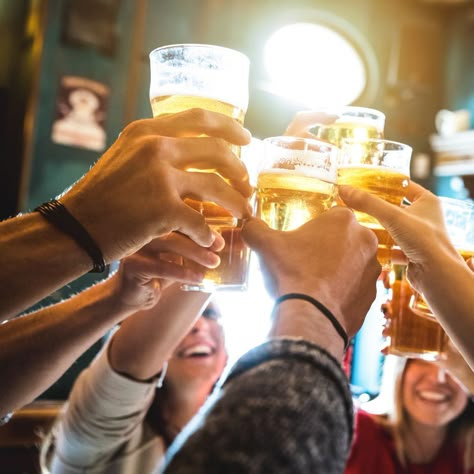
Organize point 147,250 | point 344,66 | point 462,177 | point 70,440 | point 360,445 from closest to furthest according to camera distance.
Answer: point 147,250 → point 70,440 → point 360,445 → point 344,66 → point 462,177

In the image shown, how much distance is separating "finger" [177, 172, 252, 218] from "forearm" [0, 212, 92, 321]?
21 centimetres

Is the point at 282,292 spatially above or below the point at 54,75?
below

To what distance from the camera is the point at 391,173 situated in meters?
1.28

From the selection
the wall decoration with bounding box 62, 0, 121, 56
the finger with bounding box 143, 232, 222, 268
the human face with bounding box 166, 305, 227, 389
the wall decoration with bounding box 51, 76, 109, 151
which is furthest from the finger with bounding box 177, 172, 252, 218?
the wall decoration with bounding box 62, 0, 121, 56

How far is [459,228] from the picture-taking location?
1.46 metres

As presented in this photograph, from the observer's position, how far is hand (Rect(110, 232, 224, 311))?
1.15 meters

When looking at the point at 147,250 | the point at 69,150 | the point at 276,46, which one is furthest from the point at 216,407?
the point at 276,46

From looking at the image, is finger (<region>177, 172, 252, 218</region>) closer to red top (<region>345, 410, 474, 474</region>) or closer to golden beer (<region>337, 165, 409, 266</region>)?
golden beer (<region>337, 165, 409, 266</region>)

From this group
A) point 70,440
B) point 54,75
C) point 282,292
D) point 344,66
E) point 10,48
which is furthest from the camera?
point 344,66

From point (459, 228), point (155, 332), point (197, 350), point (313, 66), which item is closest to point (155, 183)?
point (155, 332)

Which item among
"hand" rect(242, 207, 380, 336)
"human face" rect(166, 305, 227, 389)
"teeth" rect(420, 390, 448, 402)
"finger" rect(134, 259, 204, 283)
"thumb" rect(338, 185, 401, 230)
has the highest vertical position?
"thumb" rect(338, 185, 401, 230)

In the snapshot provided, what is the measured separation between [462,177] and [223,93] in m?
4.94

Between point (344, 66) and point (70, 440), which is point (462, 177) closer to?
point (344, 66)

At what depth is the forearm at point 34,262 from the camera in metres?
0.97
